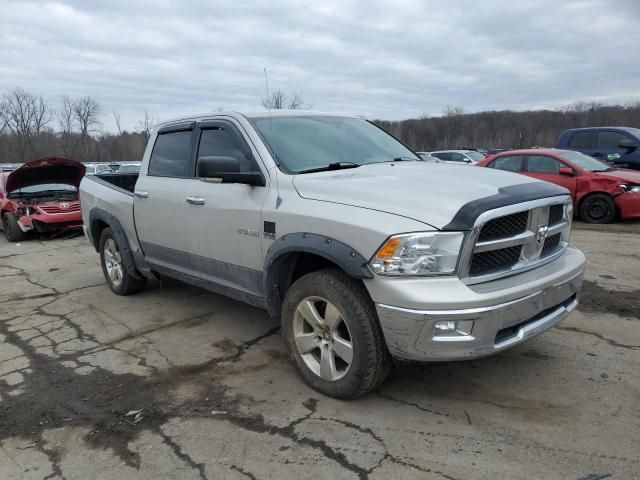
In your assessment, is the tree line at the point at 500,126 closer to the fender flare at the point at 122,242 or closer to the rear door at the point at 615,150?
the rear door at the point at 615,150

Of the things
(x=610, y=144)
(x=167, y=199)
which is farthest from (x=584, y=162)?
(x=167, y=199)

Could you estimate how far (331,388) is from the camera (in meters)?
3.30

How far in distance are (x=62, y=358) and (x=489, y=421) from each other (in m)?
3.39

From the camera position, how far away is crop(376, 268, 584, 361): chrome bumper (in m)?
2.72

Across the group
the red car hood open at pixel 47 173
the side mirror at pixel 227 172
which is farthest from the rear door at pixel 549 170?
the red car hood open at pixel 47 173

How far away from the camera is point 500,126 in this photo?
274 feet

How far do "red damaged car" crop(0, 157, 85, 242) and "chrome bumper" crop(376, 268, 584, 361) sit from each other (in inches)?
366

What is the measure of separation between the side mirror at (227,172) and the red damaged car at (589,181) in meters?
8.23

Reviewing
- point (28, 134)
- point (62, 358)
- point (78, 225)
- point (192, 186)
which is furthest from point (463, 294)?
point (28, 134)

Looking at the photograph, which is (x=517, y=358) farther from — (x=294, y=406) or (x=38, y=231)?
(x=38, y=231)

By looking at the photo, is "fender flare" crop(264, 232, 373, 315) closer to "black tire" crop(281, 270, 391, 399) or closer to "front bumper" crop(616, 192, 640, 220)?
"black tire" crop(281, 270, 391, 399)

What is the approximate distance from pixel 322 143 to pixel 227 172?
0.87m

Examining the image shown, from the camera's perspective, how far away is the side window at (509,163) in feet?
35.4

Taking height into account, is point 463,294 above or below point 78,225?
above
